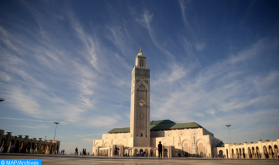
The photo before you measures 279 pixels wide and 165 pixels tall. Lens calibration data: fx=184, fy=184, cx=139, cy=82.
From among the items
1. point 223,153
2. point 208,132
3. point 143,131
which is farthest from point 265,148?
point 143,131

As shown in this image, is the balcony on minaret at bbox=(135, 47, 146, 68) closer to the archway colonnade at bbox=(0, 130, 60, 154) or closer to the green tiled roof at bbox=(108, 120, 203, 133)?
the green tiled roof at bbox=(108, 120, 203, 133)

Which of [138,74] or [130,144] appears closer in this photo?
[130,144]

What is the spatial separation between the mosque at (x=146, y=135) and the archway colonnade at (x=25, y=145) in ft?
49.6

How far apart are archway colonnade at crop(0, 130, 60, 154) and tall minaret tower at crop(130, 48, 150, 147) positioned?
25.7 meters

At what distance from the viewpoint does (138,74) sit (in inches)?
2697

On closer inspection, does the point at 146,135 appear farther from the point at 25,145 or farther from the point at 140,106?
the point at 25,145

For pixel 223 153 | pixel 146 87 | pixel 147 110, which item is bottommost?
pixel 223 153

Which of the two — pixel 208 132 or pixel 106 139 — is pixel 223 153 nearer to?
pixel 208 132

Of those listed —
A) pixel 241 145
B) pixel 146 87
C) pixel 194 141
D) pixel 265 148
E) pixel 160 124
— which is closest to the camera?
pixel 265 148

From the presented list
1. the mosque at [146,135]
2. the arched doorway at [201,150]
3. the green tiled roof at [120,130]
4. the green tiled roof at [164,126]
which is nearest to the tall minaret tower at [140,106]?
the mosque at [146,135]

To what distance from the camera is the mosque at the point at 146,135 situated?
53.3 m

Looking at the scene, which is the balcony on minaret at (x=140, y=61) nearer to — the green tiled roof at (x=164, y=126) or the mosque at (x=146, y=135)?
the mosque at (x=146, y=135)

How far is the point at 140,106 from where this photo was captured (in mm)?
65500

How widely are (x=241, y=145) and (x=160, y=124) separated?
115ft
